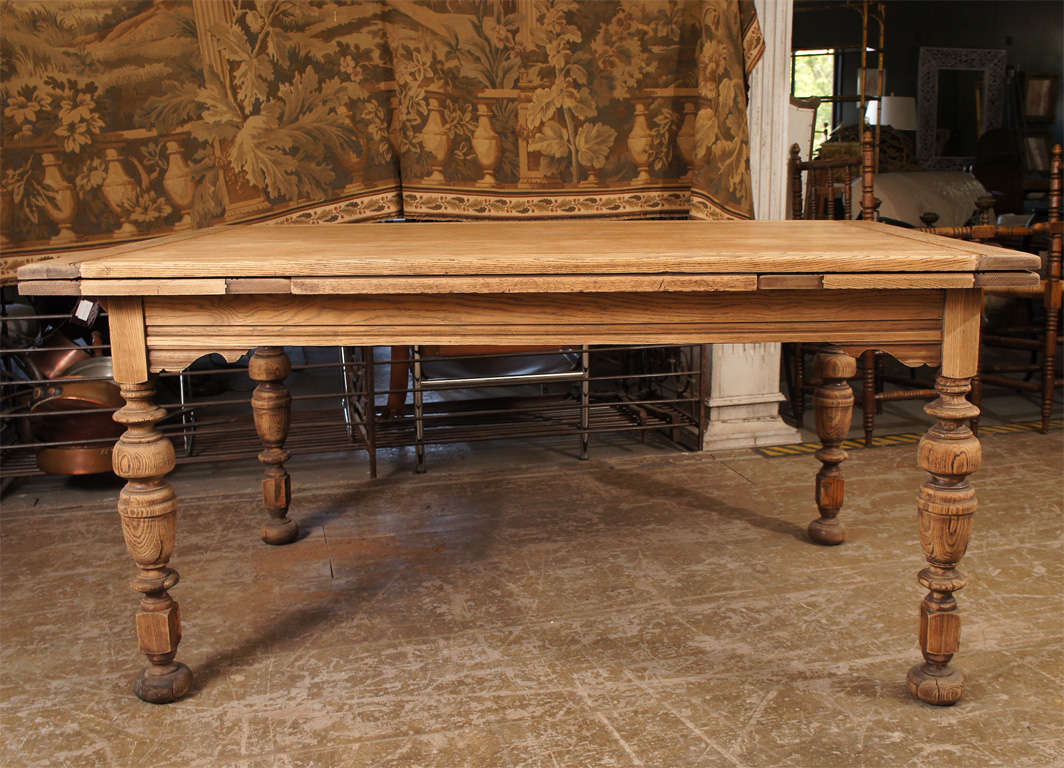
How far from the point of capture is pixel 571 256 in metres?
1.74

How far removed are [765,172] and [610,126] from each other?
69 centimetres

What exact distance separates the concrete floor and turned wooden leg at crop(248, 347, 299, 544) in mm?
73

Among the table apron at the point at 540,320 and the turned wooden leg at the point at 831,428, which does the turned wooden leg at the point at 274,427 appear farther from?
the turned wooden leg at the point at 831,428

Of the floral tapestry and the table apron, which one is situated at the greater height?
the floral tapestry

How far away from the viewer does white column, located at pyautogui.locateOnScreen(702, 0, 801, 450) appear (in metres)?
3.76

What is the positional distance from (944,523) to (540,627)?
0.96m

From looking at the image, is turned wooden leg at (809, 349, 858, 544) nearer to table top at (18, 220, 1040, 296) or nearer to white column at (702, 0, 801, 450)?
table top at (18, 220, 1040, 296)

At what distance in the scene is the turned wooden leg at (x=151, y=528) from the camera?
1.85 meters

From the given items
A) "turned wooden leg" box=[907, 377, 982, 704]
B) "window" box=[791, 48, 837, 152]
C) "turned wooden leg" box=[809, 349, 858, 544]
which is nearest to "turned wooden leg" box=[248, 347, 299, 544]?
"turned wooden leg" box=[809, 349, 858, 544]

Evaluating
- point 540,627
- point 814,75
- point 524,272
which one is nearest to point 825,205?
point 540,627

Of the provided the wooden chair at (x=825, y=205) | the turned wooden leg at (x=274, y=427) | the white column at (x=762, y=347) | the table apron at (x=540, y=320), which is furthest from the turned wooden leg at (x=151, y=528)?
the wooden chair at (x=825, y=205)

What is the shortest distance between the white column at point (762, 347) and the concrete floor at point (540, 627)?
46 cm

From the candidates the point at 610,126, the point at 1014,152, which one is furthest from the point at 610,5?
the point at 1014,152

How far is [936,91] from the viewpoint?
38.2 ft
